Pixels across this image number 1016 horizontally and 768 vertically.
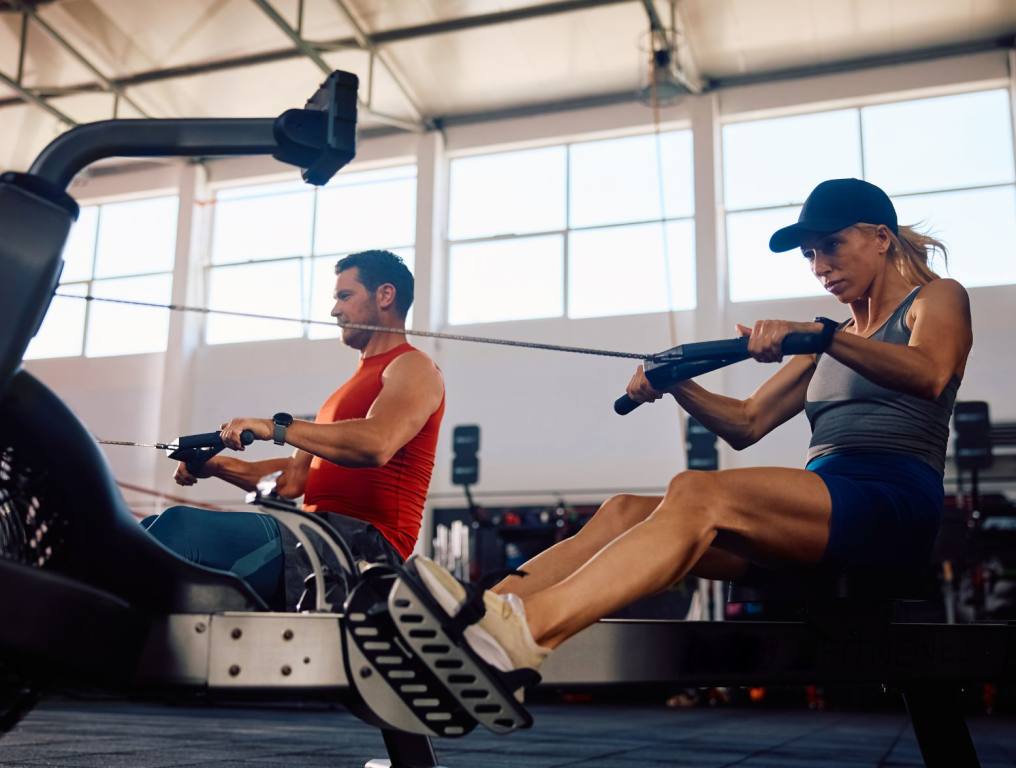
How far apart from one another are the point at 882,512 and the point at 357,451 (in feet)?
2.93

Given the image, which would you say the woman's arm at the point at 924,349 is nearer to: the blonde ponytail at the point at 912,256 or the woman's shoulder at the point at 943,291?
the woman's shoulder at the point at 943,291

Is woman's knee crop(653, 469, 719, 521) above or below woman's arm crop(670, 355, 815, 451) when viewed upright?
below

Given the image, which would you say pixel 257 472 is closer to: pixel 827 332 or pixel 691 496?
pixel 691 496

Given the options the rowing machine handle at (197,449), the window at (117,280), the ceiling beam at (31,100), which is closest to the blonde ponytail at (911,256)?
the rowing machine handle at (197,449)

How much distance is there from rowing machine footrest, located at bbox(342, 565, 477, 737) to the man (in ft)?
1.76

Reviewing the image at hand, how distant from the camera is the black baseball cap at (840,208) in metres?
1.86

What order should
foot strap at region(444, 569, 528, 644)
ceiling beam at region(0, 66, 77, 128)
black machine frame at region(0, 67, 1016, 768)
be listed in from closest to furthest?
black machine frame at region(0, 67, 1016, 768), foot strap at region(444, 569, 528, 644), ceiling beam at region(0, 66, 77, 128)

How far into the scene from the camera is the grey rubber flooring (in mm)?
3096

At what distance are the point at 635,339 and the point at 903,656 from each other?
24.2 feet

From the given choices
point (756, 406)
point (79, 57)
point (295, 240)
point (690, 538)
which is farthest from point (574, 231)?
point (690, 538)

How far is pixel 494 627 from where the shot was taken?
1.34m

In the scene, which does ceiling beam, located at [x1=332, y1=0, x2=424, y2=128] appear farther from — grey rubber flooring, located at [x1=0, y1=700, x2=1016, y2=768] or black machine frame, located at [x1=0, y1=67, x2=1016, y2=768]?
black machine frame, located at [x1=0, y1=67, x2=1016, y2=768]

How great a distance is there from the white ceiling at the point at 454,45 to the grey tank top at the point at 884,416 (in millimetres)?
Result: 6866

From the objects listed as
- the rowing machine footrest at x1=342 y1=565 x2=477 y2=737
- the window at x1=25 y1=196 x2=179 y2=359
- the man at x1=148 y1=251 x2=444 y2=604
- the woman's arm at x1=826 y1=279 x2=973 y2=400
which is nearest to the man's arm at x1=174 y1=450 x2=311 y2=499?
the man at x1=148 y1=251 x2=444 y2=604
